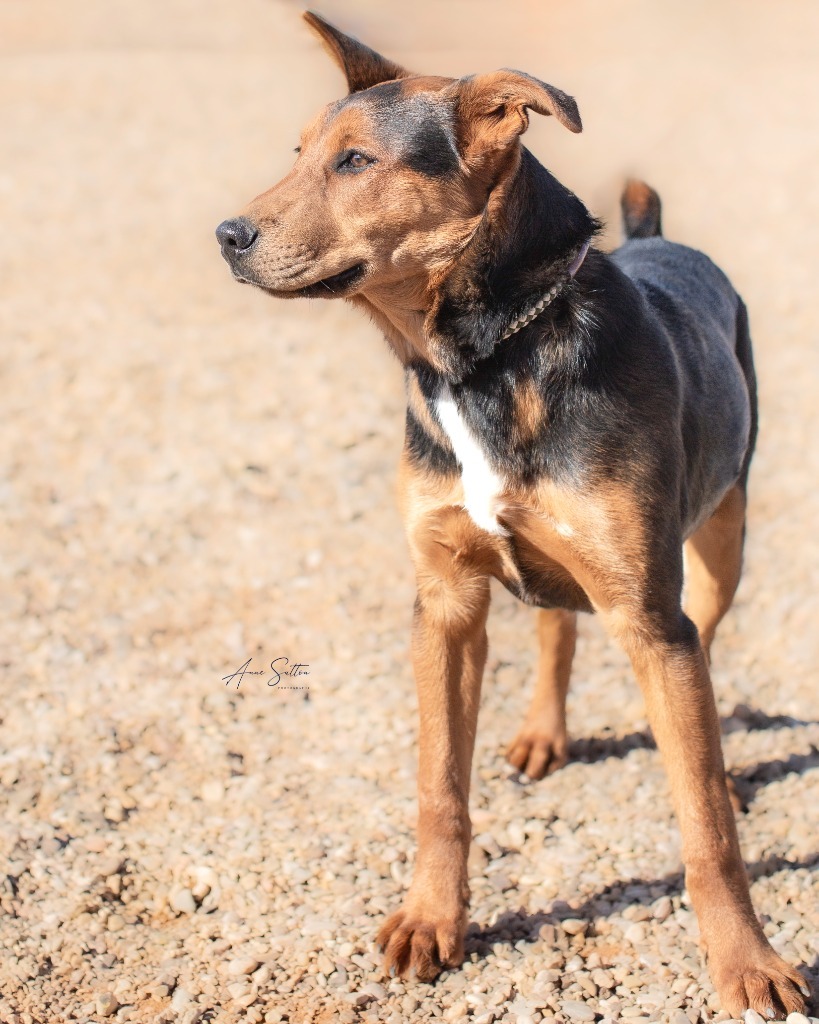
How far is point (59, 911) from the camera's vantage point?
14.9 feet

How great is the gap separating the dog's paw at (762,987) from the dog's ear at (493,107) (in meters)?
2.69

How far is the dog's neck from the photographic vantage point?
3.82 m

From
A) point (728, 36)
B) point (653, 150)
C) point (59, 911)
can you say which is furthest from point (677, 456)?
point (728, 36)

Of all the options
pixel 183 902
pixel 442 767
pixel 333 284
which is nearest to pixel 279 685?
pixel 183 902

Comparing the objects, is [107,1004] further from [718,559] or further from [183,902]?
[718,559]

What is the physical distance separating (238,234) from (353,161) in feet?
1.49

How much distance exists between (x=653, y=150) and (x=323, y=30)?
11548mm

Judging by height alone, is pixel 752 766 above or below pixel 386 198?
below

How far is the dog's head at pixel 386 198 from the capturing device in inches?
147

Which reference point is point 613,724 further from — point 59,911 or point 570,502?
point 59,911

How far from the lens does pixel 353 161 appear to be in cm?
387

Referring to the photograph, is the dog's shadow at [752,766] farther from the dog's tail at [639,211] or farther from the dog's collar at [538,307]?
the dog's collar at [538,307]

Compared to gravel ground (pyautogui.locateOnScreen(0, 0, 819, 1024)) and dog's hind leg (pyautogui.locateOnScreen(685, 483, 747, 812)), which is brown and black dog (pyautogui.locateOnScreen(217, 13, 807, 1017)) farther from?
dog's hind leg (pyautogui.locateOnScreen(685, 483, 747, 812))

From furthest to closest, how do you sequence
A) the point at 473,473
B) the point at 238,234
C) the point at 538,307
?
the point at 473,473
the point at 538,307
the point at 238,234
